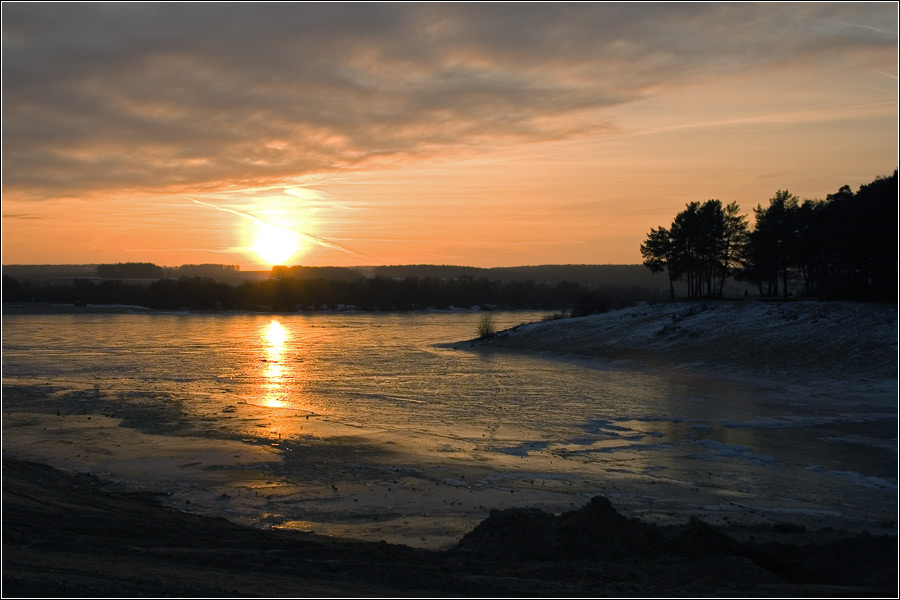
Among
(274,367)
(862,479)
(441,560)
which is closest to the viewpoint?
(441,560)

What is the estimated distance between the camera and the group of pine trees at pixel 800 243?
147 ft

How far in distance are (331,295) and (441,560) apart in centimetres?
11997

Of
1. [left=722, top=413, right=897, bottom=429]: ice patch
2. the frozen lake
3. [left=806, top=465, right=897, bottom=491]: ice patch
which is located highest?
the frozen lake

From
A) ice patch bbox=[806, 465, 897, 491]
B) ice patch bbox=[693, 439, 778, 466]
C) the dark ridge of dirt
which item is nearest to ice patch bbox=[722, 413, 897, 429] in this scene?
ice patch bbox=[693, 439, 778, 466]

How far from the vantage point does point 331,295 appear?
128m

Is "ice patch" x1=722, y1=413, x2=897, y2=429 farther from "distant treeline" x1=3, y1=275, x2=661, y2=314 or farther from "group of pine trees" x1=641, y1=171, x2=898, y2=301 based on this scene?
"distant treeline" x1=3, y1=275, x2=661, y2=314

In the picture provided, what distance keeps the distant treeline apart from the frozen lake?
208 feet

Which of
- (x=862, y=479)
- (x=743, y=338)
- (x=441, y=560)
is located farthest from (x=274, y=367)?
(x=441, y=560)

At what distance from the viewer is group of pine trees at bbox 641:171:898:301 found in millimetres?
44938

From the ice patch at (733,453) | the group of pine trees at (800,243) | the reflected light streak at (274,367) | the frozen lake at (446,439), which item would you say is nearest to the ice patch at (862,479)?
the frozen lake at (446,439)

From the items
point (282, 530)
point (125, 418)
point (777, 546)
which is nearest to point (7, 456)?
point (125, 418)

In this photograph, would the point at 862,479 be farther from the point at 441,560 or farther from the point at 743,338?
the point at 743,338

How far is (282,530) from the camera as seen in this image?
12.0 m

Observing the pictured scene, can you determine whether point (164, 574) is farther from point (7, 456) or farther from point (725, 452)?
point (725, 452)
